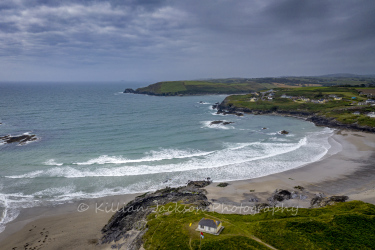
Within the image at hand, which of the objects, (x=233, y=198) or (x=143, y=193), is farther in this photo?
(x=143, y=193)

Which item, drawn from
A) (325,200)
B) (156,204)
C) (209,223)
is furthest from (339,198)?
(156,204)

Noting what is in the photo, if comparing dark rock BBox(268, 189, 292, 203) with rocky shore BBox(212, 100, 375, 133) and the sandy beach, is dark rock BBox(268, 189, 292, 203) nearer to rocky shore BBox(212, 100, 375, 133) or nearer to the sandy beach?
the sandy beach

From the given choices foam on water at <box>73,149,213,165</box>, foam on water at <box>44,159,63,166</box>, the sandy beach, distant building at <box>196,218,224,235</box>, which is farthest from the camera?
foam on water at <box>73,149,213,165</box>

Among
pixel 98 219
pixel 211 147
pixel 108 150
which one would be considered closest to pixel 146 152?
pixel 108 150

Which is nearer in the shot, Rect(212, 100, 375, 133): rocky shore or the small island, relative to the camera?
Rect(212, 100, 375, 133): rocky shore

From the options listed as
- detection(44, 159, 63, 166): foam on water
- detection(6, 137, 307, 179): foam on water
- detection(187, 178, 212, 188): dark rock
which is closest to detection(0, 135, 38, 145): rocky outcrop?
detection(44, 159, 63, 166): foam on water

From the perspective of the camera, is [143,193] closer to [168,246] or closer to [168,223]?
[168,223]

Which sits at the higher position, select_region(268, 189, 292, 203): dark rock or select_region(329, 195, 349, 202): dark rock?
select_region(329, 195, 349, 202): dark rock
